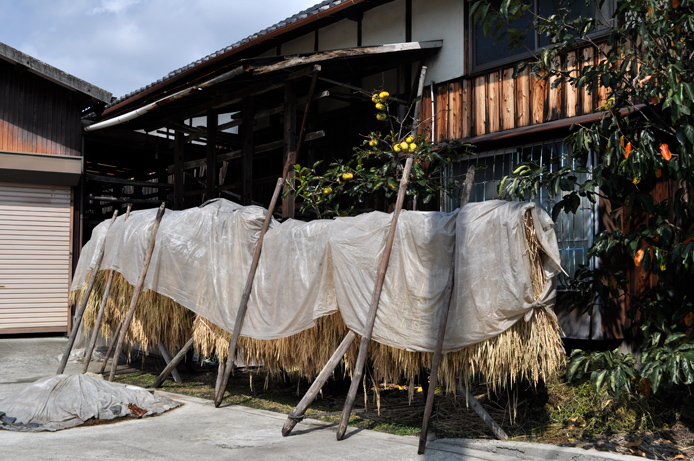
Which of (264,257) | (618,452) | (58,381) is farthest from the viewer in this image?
(264,257)

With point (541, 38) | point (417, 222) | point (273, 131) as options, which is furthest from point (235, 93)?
point (417, 222)

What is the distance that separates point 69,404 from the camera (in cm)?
687

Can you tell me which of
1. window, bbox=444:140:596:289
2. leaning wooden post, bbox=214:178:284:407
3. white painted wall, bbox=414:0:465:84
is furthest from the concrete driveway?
white painted wall, bbox=414:0:465:84

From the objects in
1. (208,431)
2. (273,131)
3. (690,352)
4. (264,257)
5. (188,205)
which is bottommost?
(208,431)

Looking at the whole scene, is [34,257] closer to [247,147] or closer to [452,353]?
[247,147]

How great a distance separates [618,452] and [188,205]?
1057cm

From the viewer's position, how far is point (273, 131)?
1327cm

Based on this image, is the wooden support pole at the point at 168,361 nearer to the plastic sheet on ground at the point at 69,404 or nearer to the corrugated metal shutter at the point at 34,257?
the plastic sheet on ground at the point at 69,404

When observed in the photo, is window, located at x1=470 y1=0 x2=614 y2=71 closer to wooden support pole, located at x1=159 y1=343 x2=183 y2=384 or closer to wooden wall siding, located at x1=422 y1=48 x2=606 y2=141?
wooden wall siding, located at x1=422 y1=48 x2=606 y2=141

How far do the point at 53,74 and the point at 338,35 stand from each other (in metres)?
6.01

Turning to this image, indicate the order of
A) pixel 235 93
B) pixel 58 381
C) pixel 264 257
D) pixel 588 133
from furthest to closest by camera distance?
pixel 235 93
pixel 264 257
pixel 58 381
pixel 588 133

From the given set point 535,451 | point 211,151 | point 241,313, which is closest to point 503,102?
point 241,313

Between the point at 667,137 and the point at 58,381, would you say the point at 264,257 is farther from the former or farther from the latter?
the point at 667,137

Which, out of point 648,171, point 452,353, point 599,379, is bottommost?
point 599,379
